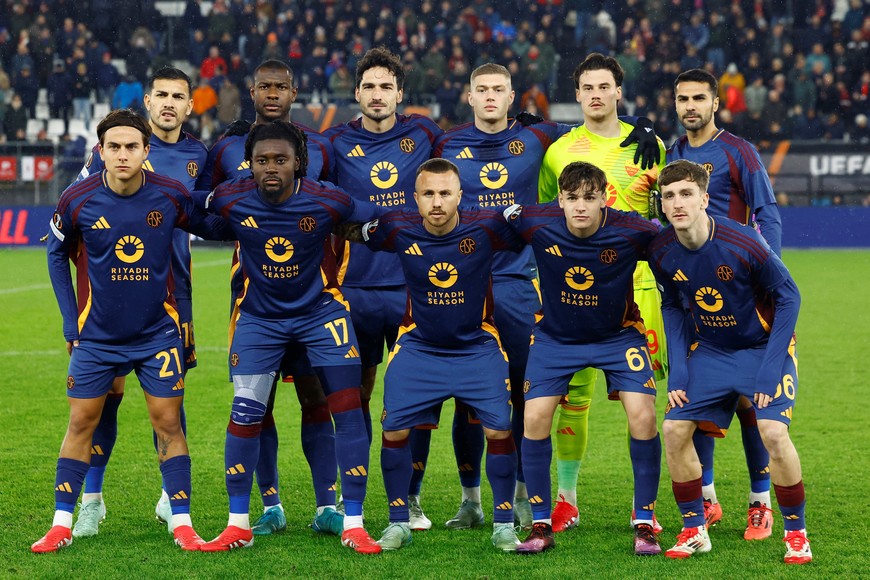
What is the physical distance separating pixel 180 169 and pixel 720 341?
2.91m

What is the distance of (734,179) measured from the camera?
596cm

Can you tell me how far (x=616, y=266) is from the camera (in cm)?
555

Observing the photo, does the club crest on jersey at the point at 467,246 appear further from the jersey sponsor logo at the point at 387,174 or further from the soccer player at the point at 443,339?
the jersey sponsor logo at the point at 387,174

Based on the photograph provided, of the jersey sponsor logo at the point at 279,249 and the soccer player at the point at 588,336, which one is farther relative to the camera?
the jersey sponsor logo at the point at 279,249

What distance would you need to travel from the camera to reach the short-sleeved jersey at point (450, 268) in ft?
18.6

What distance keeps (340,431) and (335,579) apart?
0.84 meters

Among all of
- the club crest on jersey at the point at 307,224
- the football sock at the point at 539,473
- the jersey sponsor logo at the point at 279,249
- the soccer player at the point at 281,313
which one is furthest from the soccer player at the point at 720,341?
the jersey sponsor logo at the point at 279,249

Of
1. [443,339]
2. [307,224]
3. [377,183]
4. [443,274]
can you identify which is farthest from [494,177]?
[307,224]

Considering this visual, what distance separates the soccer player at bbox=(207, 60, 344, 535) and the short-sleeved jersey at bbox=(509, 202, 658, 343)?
4.23 feet

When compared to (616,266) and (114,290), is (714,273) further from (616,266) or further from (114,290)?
(114,290)

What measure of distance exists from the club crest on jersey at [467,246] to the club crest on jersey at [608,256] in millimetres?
609

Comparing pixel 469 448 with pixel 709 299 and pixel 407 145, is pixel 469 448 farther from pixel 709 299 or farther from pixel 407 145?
pixel 407 145

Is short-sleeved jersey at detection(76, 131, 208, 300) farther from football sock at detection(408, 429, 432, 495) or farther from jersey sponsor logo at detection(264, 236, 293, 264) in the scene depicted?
football sock at detection(408, 429, 432, 495)

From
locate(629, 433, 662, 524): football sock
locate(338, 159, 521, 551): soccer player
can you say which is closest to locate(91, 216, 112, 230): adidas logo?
locate(338, 159, 521, 551): soccer player
